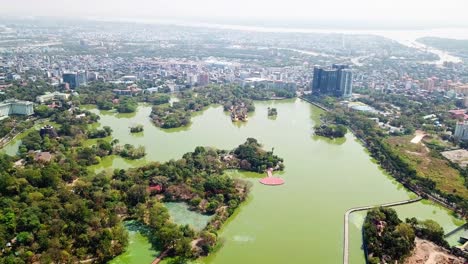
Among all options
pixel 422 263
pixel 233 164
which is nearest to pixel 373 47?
pixel 233 164

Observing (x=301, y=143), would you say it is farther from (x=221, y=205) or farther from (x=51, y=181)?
(x=51, y=181)

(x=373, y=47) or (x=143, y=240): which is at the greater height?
(x=373, y=47)

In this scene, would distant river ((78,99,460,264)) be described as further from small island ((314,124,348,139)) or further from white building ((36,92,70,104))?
white building ((36,92,70,104))

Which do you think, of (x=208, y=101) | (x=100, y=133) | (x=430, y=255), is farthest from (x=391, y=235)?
(x=208, y=101)

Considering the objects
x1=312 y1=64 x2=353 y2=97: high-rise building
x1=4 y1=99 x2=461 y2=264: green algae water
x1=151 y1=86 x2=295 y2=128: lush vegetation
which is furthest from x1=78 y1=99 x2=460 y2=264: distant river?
x1=312 y1=64 x2=353 y2=97: high-rise building

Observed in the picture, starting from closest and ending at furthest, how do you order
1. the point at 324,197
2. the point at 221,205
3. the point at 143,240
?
the point at 143,240 → the point at 221,205 → the point at 324,197

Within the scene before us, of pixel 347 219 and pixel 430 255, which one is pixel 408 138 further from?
pixel 430 255
